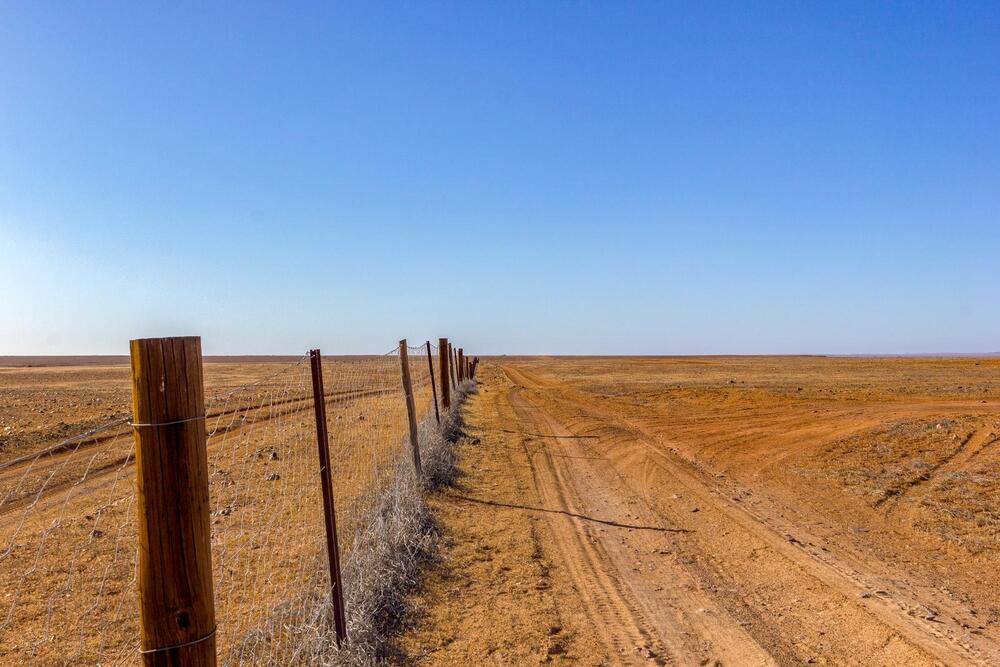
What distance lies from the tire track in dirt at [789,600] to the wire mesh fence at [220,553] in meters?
2.95

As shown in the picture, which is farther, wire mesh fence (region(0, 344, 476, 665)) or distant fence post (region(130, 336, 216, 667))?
wire mesh fence (region(0, 344, 476, 665))

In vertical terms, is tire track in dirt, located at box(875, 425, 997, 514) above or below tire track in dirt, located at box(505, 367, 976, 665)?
below

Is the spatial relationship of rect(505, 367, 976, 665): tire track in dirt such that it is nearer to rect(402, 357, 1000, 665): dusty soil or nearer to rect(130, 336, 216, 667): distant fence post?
rect(402, 357, 1000, 665): dusty soil

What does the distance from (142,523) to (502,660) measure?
2906 mm

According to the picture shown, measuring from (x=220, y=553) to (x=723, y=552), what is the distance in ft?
15.5

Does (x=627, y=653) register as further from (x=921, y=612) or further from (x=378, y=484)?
(x=378, y=484)

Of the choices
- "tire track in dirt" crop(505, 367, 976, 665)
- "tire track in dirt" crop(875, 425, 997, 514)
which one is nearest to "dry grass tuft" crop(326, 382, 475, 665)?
"tire track in dirt" crop(505, 367, 976, 665)

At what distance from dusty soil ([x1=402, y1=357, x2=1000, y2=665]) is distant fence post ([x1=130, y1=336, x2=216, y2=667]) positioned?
8.15 ft

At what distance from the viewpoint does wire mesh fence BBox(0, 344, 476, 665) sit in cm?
466

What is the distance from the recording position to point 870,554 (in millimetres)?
7031

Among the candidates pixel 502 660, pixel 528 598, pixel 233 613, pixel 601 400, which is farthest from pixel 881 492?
pixel 601 400

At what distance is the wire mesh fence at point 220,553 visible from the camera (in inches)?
A: 183

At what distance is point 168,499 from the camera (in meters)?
2.53

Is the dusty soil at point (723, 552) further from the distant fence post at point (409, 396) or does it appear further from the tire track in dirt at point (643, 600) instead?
Result: the distant fence post at point (409, 396)
